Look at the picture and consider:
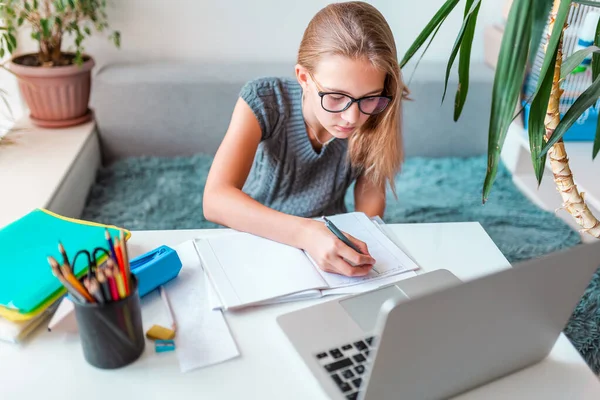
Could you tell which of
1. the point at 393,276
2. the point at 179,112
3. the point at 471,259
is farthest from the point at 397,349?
the point at 179,112

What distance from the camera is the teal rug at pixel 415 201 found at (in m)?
1.77

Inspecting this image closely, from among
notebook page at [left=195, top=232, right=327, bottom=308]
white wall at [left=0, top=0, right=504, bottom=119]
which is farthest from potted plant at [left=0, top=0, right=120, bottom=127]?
notebook page at [left=195, top=232, right=327, bottom=308]

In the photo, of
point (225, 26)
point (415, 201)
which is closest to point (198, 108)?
point (225, 26)

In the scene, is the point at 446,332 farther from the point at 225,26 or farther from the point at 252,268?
the point at 225,26

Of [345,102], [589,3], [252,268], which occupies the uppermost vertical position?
[589,3]

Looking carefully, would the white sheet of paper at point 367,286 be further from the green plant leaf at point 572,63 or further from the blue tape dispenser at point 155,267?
the green plant leaf at point 572,63

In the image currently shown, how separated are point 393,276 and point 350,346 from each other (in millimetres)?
200

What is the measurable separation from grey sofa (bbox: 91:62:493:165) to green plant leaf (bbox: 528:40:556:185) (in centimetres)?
131

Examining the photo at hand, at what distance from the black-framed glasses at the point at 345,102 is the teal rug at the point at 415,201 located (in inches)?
31.3

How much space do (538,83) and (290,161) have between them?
675 millimetres

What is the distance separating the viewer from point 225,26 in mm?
2193

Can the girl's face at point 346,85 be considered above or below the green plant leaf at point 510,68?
below

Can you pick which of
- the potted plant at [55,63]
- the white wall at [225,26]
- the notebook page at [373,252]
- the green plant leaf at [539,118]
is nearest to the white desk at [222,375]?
the notebook page at [373,252]

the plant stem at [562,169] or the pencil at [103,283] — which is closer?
the pencil at [103,283]
